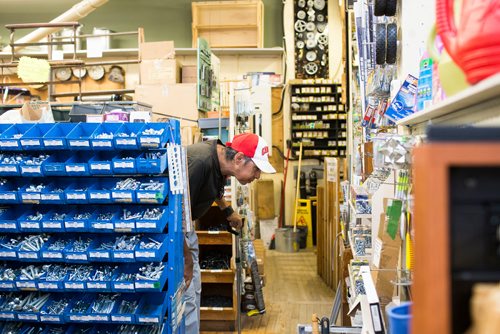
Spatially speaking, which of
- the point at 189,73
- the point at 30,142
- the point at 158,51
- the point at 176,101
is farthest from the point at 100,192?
the point at 189,73

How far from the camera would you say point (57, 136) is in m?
2.90

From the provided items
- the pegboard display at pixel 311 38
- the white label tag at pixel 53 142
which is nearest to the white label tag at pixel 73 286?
the white label tag at pixel 53 142

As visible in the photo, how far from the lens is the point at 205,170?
3227mm

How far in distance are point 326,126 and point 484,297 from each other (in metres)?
8.63

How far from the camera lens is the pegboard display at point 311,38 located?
9344 millimetres

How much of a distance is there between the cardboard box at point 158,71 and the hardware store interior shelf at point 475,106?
4438 millimetres

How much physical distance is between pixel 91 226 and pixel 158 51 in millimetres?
3277

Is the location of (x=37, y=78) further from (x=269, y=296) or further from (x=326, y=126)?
(x=326, y=126)

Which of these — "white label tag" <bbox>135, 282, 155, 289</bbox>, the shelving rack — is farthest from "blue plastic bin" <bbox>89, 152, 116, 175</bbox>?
the shelving rack

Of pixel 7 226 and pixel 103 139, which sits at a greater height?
pixel 103 139


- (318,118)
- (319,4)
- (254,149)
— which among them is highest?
(319,4)

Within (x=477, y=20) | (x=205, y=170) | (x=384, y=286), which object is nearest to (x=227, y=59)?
(x=205, y=170)

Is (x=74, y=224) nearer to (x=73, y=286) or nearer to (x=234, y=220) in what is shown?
(x=73, y=286)

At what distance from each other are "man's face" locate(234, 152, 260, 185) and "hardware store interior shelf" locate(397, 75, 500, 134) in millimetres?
1939
